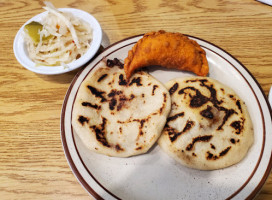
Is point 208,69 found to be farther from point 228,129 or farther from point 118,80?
point 118,80

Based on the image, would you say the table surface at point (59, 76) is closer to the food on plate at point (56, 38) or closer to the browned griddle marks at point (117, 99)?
the food on plate at point (56, 38)

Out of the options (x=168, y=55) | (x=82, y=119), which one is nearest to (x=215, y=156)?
(x=168, y=55)

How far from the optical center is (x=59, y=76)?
213 centimetres

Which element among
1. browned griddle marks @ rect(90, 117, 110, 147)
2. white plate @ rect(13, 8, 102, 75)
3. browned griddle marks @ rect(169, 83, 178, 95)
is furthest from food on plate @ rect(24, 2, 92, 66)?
browned griddle marks @ rect(169, 83, 178, 95)

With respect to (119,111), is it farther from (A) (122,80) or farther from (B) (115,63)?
(B) (115,63)

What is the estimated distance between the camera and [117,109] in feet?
5.69

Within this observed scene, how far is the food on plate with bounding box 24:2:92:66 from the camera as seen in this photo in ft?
6.84

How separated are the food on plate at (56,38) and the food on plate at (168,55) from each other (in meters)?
0.62

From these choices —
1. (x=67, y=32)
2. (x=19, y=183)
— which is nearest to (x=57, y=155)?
(x=19, y=183)

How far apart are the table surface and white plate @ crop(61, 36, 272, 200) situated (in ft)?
0.57

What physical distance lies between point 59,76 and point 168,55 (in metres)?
1.15

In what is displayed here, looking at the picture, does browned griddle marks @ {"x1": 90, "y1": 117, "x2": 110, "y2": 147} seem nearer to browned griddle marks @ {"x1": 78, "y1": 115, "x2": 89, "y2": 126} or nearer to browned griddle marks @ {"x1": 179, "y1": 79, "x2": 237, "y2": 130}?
browned griddle marks @ {"x1": 78, "y1": 115, "x2": 89, "y2": 126}

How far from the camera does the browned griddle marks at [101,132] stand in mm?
1584

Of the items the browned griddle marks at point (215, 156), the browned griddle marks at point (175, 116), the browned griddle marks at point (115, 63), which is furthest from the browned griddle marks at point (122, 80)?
the browned griddle marks at point (215, 156)
